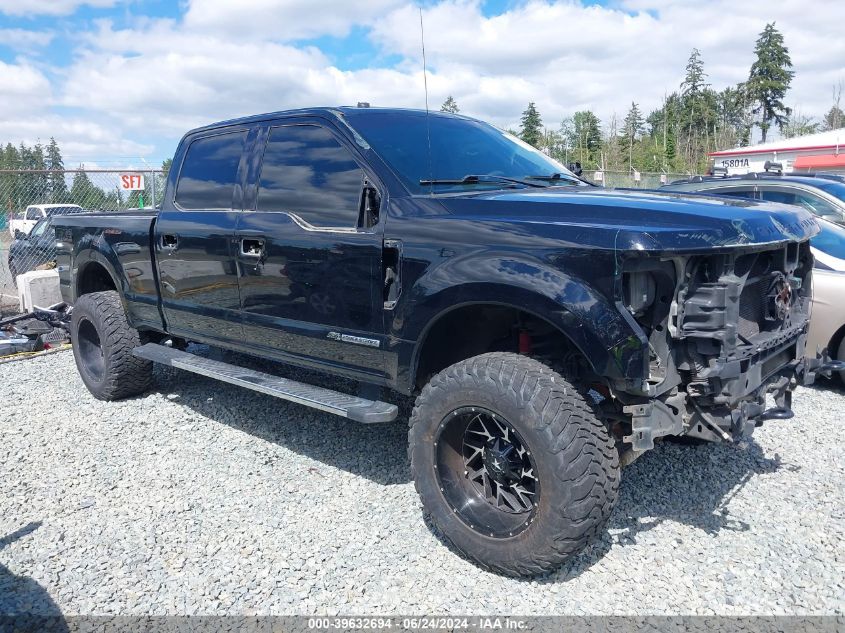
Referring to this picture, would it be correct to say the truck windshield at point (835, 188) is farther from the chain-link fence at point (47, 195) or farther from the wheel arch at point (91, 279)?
the chain-link fence at point (47, 195)

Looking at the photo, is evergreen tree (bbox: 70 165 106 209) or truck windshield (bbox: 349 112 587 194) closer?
truck windshield (bbox: 349 112 587 194)

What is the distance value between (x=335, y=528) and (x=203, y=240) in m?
2.05

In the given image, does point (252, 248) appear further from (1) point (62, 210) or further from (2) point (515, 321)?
(1) point (62, 210)

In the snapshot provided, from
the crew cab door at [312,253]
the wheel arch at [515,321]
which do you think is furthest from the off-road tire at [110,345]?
the wheel arch at [515,321]

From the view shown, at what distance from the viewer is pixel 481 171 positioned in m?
3.80

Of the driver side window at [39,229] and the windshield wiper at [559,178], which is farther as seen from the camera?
the driver side window at [39,229]

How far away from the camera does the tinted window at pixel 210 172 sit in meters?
4.37

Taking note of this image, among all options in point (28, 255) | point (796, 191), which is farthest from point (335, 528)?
point (28, 255)

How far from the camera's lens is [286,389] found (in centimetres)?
382

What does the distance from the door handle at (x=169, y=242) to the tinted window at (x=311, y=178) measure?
0.87 meters

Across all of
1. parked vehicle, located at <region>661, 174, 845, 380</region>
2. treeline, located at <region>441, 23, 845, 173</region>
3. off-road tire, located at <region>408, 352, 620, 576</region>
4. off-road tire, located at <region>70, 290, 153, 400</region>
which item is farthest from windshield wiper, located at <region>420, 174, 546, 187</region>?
treeline, located at <region>441, 23, 845, 173</region>

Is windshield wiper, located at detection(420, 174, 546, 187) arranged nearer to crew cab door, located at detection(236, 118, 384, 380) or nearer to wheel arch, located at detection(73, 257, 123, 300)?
crew cab door, located at detection(236, 118, 384, 380)

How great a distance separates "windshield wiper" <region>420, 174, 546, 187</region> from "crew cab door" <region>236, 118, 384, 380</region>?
32 centimetres

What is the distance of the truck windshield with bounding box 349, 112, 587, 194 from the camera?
356 cm
